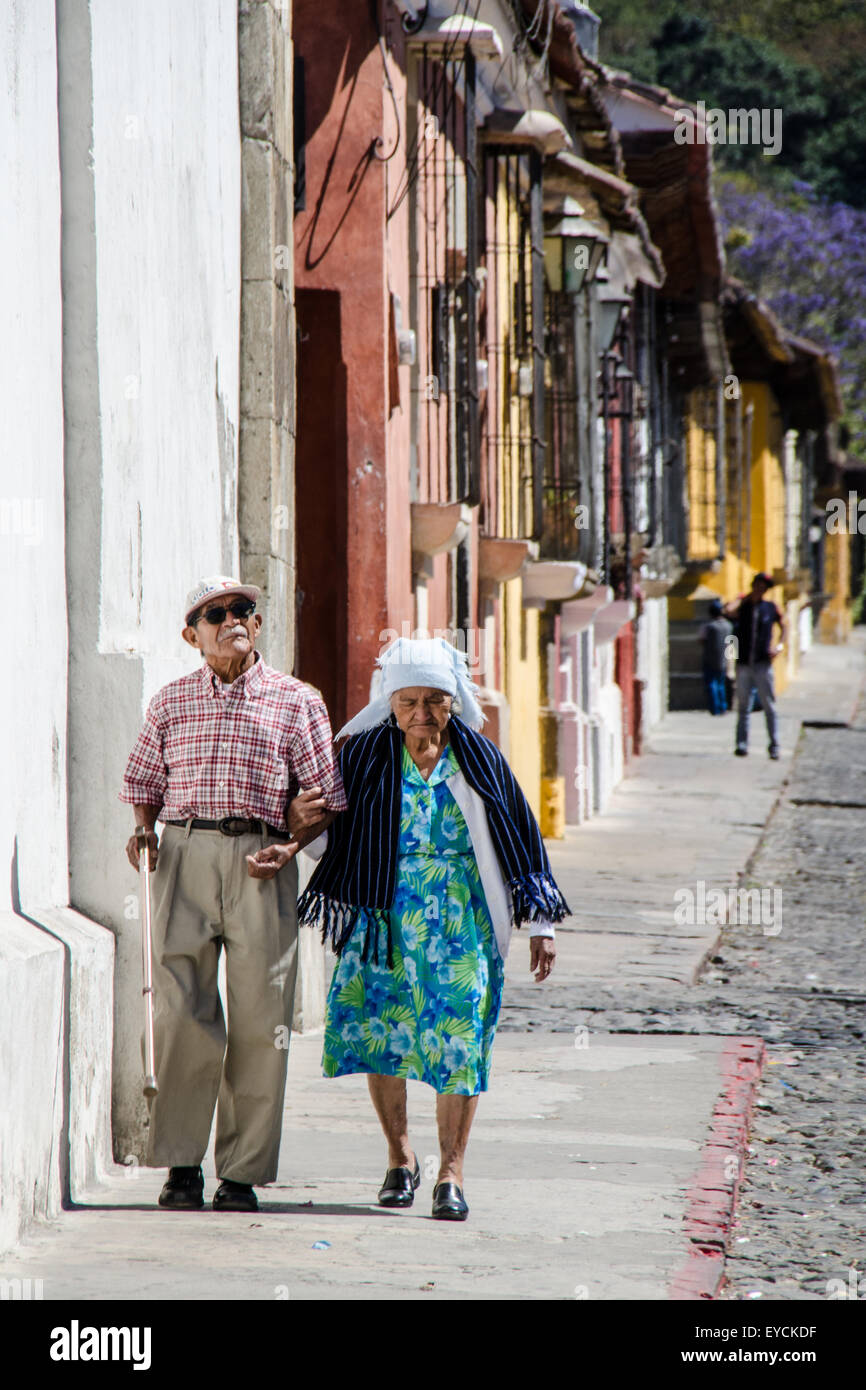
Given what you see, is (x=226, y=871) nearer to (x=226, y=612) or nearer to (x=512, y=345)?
(x=226, y=612)

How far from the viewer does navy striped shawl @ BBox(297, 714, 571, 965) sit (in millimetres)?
5727

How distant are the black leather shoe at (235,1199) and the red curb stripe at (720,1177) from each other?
3.87ft

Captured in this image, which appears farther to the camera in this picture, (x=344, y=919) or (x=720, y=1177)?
Result: (x=720, y=1177)

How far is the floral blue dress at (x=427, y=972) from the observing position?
5750 mm

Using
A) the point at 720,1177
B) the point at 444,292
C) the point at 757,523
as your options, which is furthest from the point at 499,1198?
the point at 757,523

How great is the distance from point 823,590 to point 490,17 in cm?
3817

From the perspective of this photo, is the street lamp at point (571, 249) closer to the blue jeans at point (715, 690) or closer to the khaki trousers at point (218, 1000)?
the khaki trousers at point (218, 1000)

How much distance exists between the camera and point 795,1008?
959 centimetres

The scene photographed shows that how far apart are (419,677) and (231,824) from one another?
633mm

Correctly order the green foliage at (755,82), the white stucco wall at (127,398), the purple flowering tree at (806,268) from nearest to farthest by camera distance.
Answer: the white stucco wall at (127,398) < the purple flowering tree at (806,268) < the green foliage at (755,82)

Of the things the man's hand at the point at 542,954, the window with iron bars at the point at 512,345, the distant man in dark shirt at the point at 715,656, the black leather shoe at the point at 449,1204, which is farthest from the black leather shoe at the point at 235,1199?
the distant man in dark shirt at the point at 715,656

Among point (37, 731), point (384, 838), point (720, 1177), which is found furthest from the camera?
point (720, 1177)

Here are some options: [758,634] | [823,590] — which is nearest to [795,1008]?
[758,634]

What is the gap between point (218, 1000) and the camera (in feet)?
19.0
